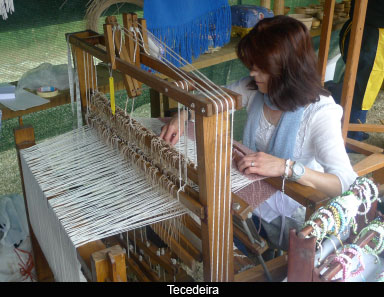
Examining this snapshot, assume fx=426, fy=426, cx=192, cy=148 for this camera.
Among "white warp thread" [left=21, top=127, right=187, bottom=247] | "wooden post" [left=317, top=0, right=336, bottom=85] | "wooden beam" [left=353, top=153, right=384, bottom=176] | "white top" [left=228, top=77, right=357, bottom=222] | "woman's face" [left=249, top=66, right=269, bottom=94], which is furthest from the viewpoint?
"wooden beam" [left=353, top=153, right=384, bottom=176]

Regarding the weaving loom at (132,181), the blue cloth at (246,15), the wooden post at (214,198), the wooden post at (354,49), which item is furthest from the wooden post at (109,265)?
the blue cloth at (246,15)

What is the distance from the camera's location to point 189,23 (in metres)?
2.77

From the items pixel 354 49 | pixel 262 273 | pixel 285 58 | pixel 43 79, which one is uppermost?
pixel 285 58

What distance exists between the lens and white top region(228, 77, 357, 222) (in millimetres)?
1506

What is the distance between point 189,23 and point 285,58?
1.33 metres

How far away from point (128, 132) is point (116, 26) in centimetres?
39

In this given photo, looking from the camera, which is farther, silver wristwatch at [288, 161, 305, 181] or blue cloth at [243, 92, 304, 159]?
blue cloth at [243, 92, 304, 159]

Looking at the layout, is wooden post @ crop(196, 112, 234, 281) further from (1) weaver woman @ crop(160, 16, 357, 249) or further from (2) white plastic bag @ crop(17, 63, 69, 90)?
(2) white plastic bag @ crop(17, 63, 69, 90)

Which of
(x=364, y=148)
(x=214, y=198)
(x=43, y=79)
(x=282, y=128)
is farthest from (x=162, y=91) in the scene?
(x=364, y=148)

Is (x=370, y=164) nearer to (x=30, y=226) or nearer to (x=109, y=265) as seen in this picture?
(x=30, y=226)

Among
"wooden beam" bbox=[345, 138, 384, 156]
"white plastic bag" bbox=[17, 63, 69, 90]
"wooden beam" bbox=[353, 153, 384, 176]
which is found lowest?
"wooden beam" bbox=[345, 138, 384, 156]

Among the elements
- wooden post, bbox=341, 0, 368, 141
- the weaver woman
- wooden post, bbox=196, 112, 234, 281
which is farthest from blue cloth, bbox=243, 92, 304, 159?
wooden post, bbox=341, 0, 368, 141

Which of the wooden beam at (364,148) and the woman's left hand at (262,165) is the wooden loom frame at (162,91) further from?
the wooden beam at (364,148)

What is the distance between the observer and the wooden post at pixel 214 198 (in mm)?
1050
